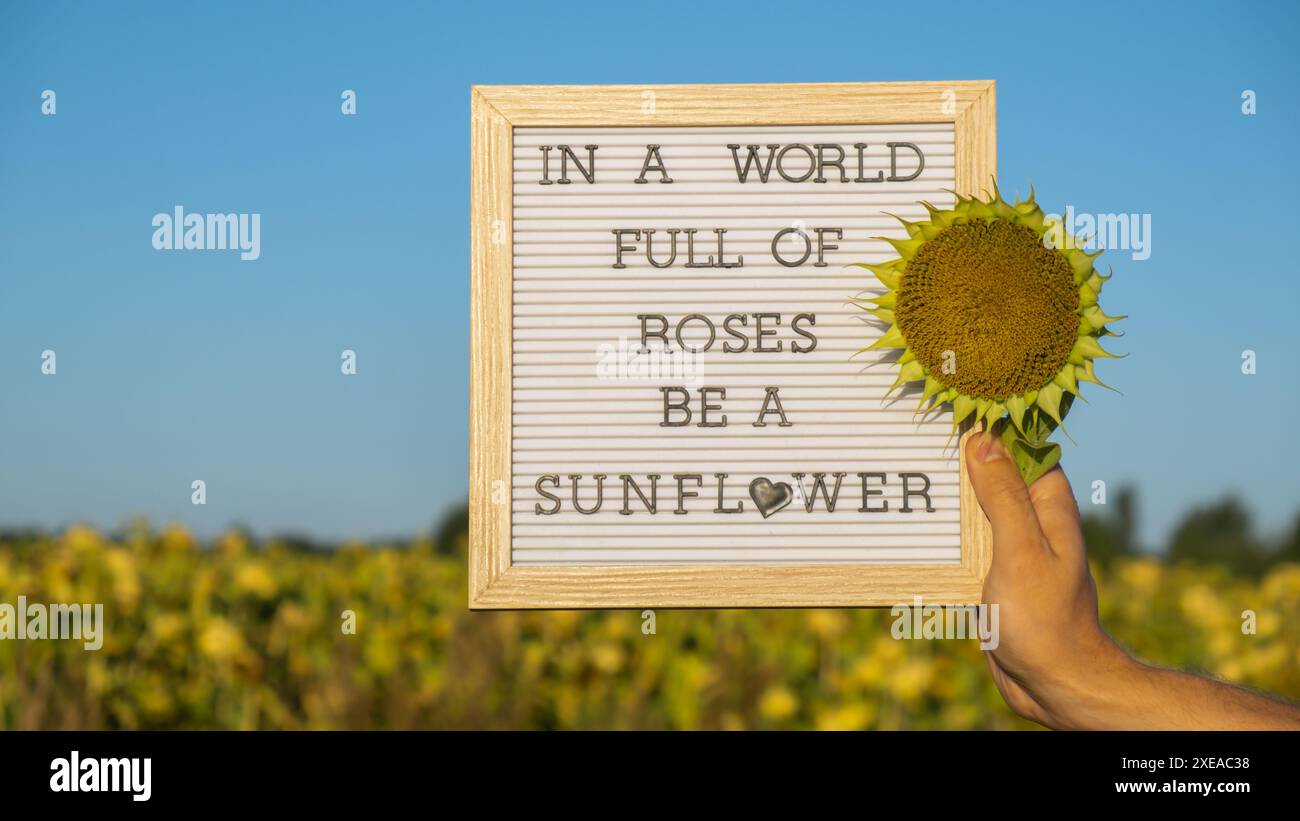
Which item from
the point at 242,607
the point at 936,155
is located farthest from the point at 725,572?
the point at 242,607

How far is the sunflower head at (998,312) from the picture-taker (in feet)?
7.95

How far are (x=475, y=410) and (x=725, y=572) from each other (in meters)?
0.76

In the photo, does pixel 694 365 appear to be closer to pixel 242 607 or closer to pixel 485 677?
pixel 485 677

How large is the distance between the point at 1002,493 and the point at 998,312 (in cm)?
49

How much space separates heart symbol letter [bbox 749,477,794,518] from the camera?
2.79 metres

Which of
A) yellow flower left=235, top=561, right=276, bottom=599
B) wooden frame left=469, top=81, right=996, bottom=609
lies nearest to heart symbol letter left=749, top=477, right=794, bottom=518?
wooden frame left=469, top=81, right=996, bottom=609

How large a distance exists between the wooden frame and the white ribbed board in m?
0.04

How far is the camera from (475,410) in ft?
9.11

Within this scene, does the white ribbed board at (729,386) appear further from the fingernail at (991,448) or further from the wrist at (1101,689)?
the wrist at (1101,689)

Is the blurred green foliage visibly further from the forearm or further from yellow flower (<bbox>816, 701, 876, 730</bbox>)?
the forearm

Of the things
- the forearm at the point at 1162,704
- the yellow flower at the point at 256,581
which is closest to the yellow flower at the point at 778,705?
the forearm at the point at 1162,704

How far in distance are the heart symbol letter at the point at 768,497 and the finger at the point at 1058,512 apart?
0.61m

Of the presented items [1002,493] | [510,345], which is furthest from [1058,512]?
[510,345]

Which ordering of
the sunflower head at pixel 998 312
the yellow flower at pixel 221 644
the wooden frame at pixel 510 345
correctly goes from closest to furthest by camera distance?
1. the sunflower head at pixel 998 312
2. the wooden frame at pixel 510 345
3. the yellow flower at pixel 221 644
